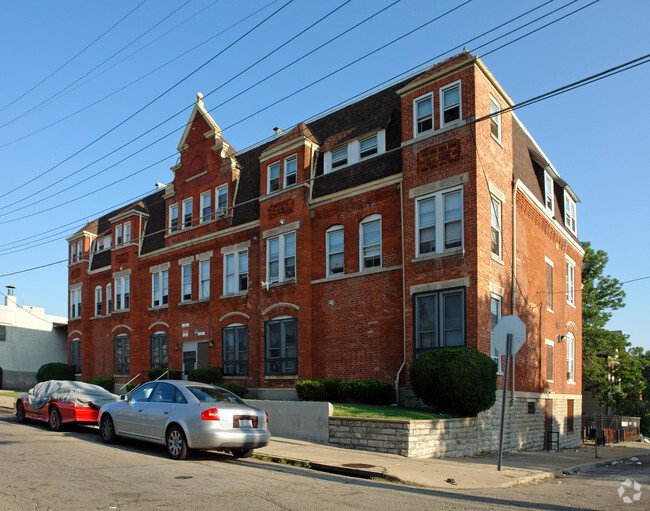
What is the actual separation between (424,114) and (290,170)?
21.5ft

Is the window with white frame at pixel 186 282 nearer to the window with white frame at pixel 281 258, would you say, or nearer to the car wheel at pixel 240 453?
the window with white frame at pixel 281 258

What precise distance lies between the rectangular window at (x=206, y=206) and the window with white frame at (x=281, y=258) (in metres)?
5.48

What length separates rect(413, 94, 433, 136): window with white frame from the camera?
62.7 ft

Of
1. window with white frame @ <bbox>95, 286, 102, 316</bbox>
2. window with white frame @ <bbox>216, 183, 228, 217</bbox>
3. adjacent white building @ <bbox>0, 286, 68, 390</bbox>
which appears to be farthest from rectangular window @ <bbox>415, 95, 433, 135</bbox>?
adjacent white building @ <bbox>0, 286, 68, 390</bbox>

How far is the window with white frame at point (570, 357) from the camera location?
2608cm

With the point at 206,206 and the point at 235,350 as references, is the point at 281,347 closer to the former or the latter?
the point at 235,350

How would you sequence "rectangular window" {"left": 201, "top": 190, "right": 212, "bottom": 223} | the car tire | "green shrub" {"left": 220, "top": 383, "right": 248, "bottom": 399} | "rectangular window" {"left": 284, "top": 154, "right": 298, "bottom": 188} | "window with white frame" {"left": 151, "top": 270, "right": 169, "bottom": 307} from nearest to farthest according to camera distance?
the car tire
"green shrub" {"left": 220, "top": 383, "right": 248, "bottom": 399}
"rectangular window" {"left": 284, "top": 154, "right": 298, "bottom": 188}
"rectangular window" {"left": 201, "top": 190, "right": 212, "bottom": 223}
"window with white frame" {"left": 151, "top": 270, "right": 169, "bottom": 307}

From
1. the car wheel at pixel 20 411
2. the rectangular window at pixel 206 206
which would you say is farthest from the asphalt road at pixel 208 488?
the rectangular window at pixel 206 206

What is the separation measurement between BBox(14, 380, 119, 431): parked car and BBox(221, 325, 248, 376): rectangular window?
29.0ft

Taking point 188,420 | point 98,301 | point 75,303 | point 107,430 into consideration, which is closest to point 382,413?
point 188,420

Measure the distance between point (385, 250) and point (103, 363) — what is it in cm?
2214

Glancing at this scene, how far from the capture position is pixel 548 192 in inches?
986

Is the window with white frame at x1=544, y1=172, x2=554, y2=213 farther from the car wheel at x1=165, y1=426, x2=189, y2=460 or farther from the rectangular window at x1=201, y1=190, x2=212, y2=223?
the car wheel at x1=165, y1=426, x2=189, y2=460

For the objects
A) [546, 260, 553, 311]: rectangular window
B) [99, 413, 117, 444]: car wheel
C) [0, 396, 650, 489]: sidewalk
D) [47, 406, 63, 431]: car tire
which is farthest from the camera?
[546, 260, 553, 311]: rectangular window
